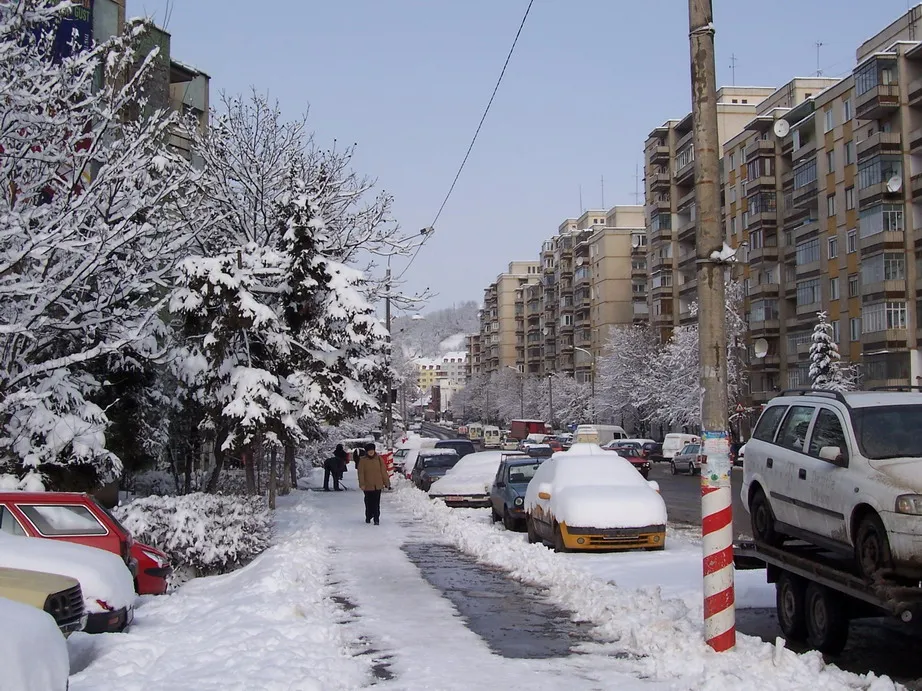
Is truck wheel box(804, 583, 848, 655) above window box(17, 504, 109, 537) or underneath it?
underneath

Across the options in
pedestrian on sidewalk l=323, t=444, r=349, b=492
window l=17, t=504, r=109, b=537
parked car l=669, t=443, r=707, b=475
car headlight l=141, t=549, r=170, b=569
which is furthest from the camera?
→ parked car l=669, t=443, r=707, b=475

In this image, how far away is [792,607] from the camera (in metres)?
9.44

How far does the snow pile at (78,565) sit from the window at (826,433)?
6564 millimetres

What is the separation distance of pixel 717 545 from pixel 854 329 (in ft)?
179

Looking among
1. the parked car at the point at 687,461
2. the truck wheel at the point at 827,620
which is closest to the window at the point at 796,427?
the truck wheel at the point at 827,620

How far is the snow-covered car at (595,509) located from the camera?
1619cm

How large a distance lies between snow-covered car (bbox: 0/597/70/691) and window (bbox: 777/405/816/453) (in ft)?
22.3

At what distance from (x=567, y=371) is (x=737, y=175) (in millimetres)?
55370

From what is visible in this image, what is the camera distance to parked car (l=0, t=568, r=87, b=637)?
8.07 meters

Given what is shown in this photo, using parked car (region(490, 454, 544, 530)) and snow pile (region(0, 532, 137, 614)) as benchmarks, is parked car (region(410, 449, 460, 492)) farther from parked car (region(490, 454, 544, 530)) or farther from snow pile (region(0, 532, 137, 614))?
snow pile (region(0, 532, 137, 614))

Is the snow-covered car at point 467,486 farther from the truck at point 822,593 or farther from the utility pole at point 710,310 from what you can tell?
the utility pole at point 710,310

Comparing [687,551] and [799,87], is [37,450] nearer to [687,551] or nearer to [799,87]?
[687,551]

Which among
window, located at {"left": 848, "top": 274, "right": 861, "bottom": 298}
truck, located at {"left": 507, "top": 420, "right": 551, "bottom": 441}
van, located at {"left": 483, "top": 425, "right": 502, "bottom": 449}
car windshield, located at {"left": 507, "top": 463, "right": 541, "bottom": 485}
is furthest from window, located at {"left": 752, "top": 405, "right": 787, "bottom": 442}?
A: truck, located at {"left": 507, "top": 420, "right": 551, "bottom": 441}

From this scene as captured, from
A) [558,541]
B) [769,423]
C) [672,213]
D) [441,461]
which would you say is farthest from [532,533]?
[672,213]
